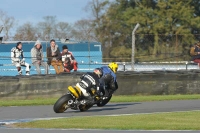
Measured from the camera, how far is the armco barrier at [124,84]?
70.4ft

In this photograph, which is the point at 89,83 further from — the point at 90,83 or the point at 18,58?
the point at 18,58

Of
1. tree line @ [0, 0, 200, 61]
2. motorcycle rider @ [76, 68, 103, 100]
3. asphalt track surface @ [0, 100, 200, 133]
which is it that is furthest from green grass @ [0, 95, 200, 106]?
tree line @ [0, 0, 200, 61]

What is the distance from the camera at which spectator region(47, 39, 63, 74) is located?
2397cm

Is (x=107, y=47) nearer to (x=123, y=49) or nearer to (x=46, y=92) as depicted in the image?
(x=123, y=49)

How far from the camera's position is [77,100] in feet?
53.1

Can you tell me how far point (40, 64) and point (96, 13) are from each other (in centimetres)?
2654

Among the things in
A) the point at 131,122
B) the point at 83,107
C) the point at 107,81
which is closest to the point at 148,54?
the point at 107,81

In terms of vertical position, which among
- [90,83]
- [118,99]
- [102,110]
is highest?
[90,83]

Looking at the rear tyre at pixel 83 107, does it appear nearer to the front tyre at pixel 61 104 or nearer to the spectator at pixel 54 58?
the front tyre at pixel 61 104

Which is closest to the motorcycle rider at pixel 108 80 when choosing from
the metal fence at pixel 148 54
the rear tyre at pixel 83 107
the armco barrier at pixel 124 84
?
the rear tyre at pixel 83 107

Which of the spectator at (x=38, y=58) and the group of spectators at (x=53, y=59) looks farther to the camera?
the spectator at (x=38, y=58)

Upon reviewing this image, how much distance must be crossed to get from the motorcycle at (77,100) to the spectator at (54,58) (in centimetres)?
744

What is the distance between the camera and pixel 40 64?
24016 mm

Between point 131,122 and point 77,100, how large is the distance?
3.18 meters
